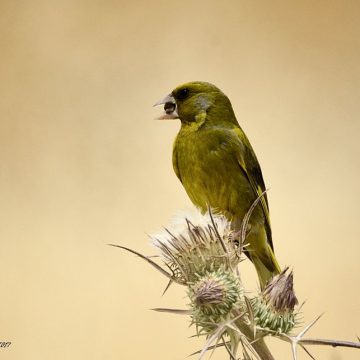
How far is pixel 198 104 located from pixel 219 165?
16 centimetres

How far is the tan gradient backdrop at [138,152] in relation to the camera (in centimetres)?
182

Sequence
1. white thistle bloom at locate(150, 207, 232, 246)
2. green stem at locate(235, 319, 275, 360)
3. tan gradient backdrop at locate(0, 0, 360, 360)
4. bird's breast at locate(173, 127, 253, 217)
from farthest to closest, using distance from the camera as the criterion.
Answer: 1. tan gradient backdrop at locate(0, 0, 360, 360)
2. bird's breast at locate(173, 127, 253, 217)
3. white thistle bloom at locate(150, 207, 232, 246)
4. green stem at locate(235, 319, 275, 360)

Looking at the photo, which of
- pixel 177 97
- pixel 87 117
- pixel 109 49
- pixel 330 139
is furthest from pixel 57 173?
pixel 330 139

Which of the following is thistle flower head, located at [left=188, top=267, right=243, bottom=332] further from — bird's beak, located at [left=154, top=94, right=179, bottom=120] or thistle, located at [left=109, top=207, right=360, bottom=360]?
bird's beak, located at [left=154, top=94, right=179, bottom=120]

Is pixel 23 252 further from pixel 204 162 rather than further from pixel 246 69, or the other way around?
pixel 246 69

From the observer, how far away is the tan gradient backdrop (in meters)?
1.82

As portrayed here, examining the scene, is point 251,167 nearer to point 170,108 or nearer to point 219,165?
point 219,165

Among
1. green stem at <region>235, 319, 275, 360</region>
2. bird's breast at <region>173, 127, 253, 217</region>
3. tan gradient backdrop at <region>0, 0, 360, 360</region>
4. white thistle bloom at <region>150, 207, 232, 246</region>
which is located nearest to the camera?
green stem at <region>235, 319, 275, 360</region>

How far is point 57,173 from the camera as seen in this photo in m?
1.94

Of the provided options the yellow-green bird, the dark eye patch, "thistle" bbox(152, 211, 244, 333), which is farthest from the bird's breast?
"thistle" bbox(152, 211, 244, 333)

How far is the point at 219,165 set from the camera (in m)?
1.49

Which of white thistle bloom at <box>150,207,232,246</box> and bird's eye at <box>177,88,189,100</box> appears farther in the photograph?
bird's eye at <box>177,88,189,100</box>

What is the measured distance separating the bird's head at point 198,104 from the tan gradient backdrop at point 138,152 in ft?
1.03

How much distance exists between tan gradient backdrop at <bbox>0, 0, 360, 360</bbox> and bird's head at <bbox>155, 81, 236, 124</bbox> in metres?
0.31
